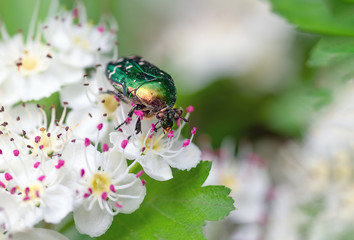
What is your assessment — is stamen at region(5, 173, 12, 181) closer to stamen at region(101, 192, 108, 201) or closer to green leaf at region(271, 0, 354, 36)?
stamen at region(101, 192, 108, 201)

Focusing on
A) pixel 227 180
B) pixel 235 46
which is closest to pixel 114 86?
pixel 227 180

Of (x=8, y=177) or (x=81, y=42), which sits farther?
(x=81, y=42)

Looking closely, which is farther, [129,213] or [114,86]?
[114,86]

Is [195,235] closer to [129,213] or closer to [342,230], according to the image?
[129,213]

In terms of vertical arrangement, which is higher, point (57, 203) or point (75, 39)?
point (75, 39)

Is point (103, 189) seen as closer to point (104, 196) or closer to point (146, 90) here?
point (104, 196)

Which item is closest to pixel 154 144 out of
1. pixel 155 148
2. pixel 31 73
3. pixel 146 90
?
pixel 155 148

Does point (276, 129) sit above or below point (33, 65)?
below
